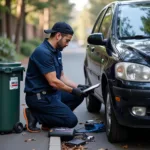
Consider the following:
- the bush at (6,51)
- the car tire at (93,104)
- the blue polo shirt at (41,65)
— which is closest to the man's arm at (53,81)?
the blue polo shirt at (41,65)

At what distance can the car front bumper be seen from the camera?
189 inches

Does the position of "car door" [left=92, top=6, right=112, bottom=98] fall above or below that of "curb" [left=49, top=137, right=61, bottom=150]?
above

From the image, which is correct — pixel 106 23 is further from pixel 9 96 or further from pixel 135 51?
pixel 9 96

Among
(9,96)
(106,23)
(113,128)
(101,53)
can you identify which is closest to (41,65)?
(9,96)

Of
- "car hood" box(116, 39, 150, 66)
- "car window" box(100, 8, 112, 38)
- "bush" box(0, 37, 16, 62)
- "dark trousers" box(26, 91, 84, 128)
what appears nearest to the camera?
"car hood" box(116, 39, 150, 66)

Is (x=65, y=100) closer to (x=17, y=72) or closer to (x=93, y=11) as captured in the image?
(x=17, y=72)

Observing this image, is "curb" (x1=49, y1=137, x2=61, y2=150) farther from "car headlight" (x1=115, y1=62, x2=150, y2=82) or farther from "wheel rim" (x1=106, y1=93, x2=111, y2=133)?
"car headlight" (x1=115, y1=62, x2=150, y2=82)

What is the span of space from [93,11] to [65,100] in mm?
77325

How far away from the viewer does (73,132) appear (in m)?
5.60

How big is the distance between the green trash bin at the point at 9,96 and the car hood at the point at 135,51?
4.89 feet

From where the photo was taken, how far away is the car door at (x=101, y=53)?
5914mm

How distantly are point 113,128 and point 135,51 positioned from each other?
3.37 feet

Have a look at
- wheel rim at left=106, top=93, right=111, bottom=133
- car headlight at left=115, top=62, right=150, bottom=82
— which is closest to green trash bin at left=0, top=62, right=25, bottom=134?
wheel rim at left=106, top=93, right=111, bottom=133

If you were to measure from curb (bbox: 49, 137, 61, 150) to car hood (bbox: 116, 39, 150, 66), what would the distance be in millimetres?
1303
